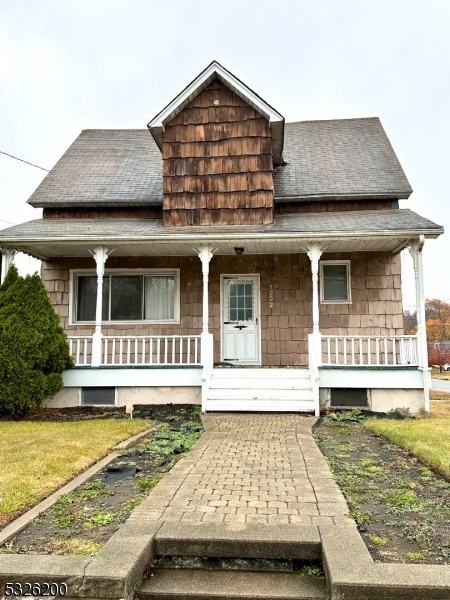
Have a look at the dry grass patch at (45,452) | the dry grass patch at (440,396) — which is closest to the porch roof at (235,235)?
the dry grass patch at (45,452)

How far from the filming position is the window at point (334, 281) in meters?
11.4

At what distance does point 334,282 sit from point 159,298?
4428 millimetres

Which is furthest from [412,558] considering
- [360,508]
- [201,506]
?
[201,506]

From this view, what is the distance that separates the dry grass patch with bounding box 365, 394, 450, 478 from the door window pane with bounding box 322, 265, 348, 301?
3428mm

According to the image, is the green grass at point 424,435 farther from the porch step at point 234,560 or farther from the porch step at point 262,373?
the porch step at point 234,560

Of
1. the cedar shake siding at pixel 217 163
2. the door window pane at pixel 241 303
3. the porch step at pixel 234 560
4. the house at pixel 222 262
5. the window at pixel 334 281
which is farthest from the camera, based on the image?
the door window pane at pixel 241 303

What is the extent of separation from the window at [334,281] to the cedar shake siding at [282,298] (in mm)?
141

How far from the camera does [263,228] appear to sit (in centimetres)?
1055

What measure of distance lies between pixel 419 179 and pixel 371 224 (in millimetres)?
45782

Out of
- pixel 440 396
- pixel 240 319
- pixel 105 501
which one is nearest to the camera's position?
pixel 105 501

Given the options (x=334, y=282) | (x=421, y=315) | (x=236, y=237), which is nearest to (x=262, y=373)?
(x=236, y=237)

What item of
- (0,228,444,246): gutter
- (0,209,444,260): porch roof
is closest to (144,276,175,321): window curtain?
(0,209,444,260): porch roof

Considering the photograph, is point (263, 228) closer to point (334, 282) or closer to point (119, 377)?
point (334, 282)

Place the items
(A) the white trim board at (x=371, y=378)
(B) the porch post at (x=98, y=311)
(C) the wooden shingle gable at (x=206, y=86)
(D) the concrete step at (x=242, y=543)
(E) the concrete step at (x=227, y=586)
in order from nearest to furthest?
(E) the concrete step at (x=227, y=586) < (D) the concrete step at (x=242, y=543) < (A) the white trim board at (x=371, y=378) < (B) the porch post at (x=98, y=311) < (C) the wooden shingle gable at (x=206, y=86)
